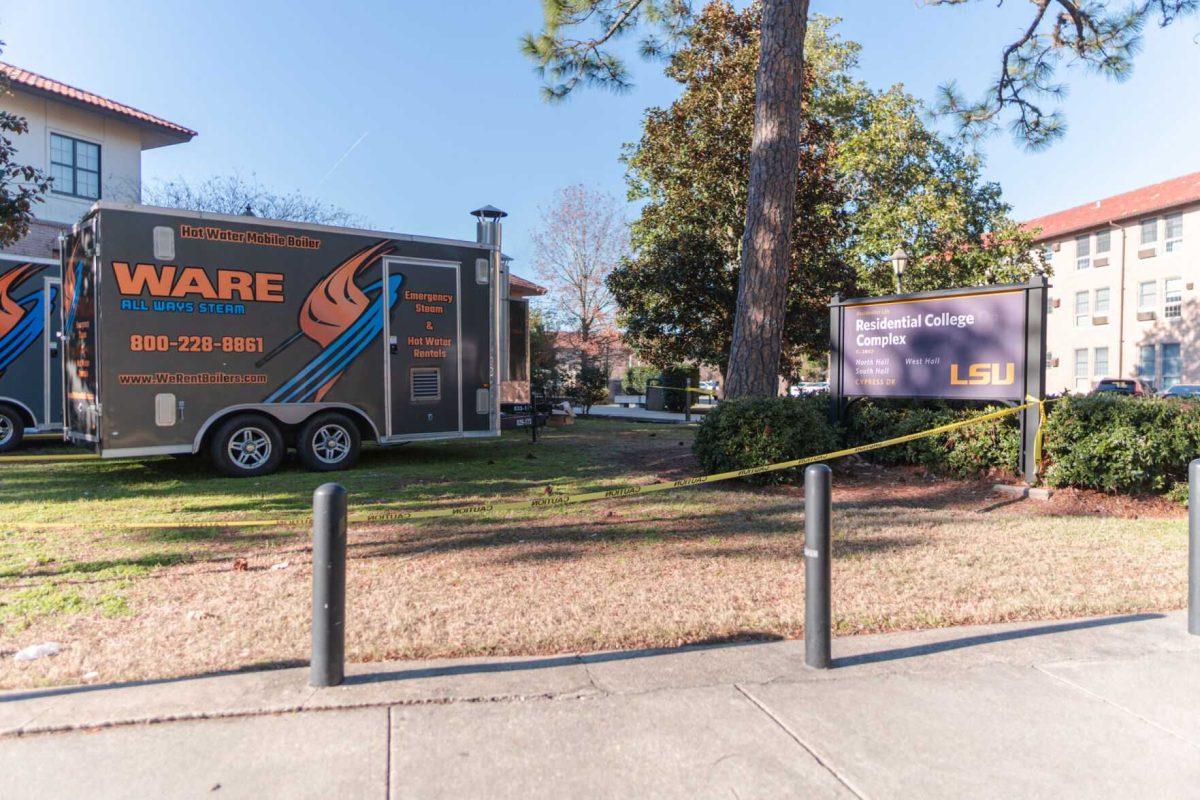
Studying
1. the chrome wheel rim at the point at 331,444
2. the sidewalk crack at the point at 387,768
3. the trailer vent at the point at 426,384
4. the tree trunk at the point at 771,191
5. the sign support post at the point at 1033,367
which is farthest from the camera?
the trailer vent at the point at 426,384

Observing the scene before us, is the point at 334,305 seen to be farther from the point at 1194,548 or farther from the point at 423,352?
the point at 1194,548

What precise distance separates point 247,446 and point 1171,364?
4017 cm

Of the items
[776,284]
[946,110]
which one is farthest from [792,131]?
[946,110]

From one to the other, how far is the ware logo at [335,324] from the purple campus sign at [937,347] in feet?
19.9

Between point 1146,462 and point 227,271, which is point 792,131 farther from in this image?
point 227,271

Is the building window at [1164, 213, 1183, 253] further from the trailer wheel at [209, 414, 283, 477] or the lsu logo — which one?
the trailer wheel at [209, 414, 283, 477]

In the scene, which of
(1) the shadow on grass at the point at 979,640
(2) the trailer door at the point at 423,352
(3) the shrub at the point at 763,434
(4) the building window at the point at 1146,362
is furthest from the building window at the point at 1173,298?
(1) the shadow on grass at the point at 979,640

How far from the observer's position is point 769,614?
15.2 ft

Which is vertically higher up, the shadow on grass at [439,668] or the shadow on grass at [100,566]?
the shadow on grass at [100,566]

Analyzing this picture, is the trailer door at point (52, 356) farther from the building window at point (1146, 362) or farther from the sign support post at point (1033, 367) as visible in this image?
the building window at point (1146, 362)

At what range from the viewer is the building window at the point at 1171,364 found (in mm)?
35969

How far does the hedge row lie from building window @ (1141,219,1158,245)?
3501 cm

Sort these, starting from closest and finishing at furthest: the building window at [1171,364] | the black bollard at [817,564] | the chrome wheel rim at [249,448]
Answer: the black bollard at [817,564]
the chrome wheel rim at [249,448]
the building window at [1171,364]

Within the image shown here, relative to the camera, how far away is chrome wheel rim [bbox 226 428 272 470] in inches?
385
